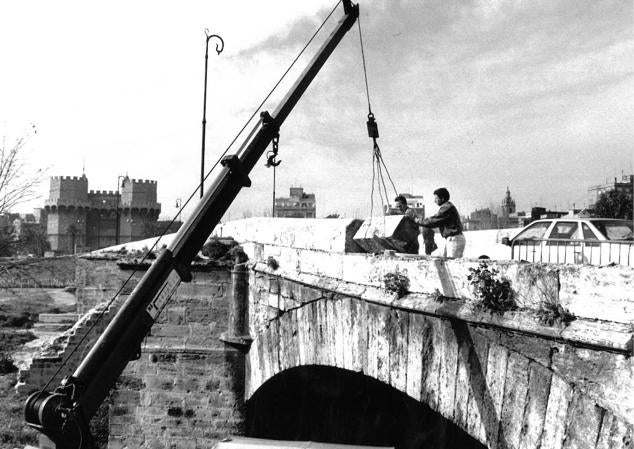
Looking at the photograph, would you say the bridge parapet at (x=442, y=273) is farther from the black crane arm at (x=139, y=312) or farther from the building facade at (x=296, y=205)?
the building facade at (x=296, y=205)

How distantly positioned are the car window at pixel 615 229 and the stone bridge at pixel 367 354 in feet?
11.2

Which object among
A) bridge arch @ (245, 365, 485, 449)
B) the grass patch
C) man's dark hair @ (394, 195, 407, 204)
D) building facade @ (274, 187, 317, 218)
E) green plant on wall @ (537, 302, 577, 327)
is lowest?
the grass patch

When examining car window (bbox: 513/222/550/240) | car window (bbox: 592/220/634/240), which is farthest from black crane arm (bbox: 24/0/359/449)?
car window (bbox: 592/220/634/240)

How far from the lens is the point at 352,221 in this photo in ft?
20.4

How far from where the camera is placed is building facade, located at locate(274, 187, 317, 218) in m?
36.1

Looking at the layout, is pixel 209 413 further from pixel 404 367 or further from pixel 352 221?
pixel 404 367

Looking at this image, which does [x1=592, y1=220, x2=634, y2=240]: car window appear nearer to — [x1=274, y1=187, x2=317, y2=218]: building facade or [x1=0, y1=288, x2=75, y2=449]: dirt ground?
[x1=0, y1=288, x2=75, y2=449]: dirt ground

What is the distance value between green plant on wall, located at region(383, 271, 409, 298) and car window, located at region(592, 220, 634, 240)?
421cm

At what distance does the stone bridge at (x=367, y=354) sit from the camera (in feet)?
9.66

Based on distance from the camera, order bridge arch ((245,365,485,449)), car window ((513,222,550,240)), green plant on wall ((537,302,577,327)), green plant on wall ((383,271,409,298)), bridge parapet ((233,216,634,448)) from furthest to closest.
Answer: bridge arch ((245,365,485,449)), car window ((513,222,550,240)), green plant on wall ((383,271,409,298)), green plant on wall ((537,302,577,327)), bridge parapet ((233,216,634,448))

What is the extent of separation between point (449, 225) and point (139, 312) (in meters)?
3.25

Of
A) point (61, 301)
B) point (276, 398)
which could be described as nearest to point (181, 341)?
point (276, 398)

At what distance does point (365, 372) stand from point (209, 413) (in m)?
4.29

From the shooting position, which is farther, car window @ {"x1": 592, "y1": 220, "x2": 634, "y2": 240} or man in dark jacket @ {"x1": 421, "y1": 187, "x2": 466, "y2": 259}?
car window @ {"x1": 592, "y1": 220, "x2": 634, "y2": 240}
